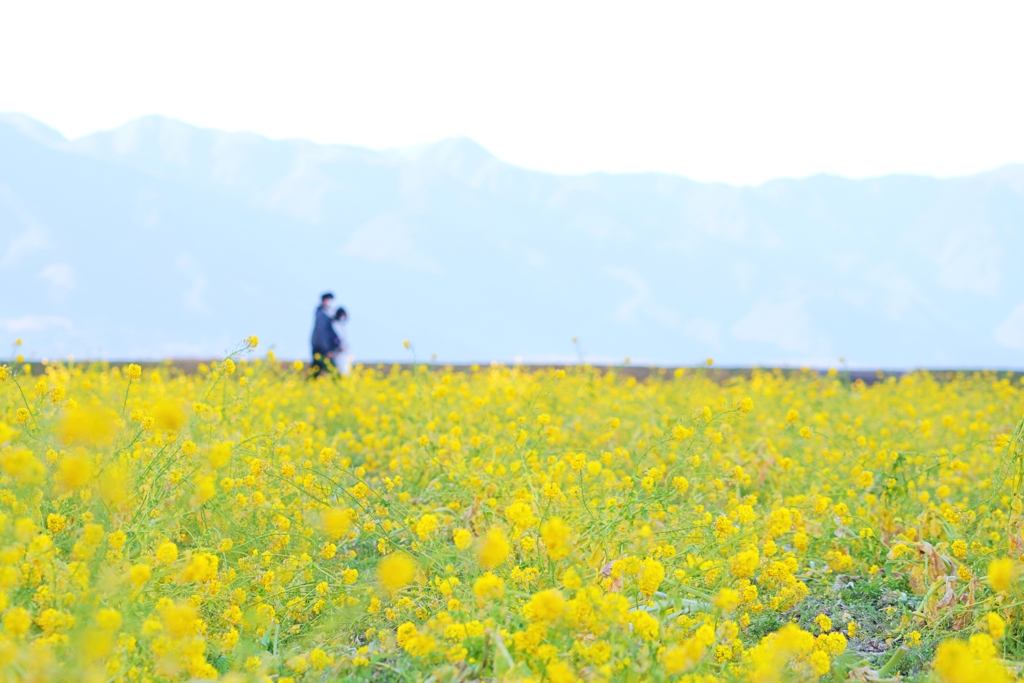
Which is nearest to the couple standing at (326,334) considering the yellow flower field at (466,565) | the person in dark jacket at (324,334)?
the person in dark jacket at (324,334)

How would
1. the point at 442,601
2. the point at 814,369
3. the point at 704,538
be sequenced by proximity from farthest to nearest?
1. the point at 814,369
2. the point at 704,538
3. the point at 442,601

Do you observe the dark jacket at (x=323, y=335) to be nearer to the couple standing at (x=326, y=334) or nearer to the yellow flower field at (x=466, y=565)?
the couple standing at (x=326, y=334)

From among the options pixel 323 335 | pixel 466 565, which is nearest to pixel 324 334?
pixel 323 335

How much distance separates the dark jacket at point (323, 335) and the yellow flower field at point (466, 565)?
5.72 meters

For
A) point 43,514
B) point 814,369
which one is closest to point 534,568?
point 43,514

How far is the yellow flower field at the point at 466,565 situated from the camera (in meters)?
1.83

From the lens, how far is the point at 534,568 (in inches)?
92.3

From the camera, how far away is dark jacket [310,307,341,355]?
10.1 metres

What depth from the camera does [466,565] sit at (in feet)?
7.79

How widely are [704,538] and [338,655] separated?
3.75ft

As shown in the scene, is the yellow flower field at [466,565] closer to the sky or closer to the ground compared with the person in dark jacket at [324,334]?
closer to the ground

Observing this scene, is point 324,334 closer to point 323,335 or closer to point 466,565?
point 323,335

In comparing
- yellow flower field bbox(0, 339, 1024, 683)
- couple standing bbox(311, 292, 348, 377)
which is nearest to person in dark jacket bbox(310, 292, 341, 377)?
couple standing bbox(311, 292, 348, 377)

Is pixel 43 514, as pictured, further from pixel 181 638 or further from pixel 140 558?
pixel 181 638
